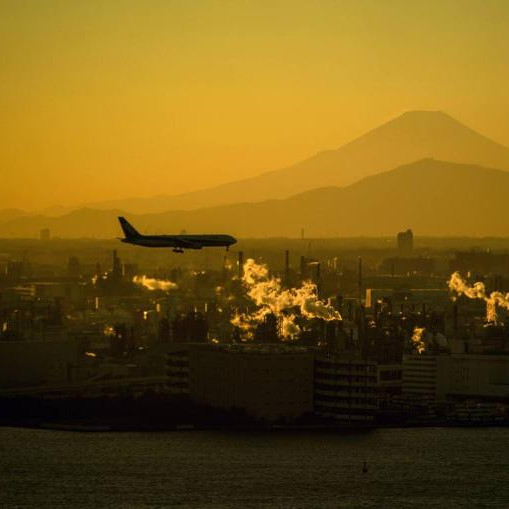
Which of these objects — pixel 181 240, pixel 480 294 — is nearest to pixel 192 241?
pixel 181 240

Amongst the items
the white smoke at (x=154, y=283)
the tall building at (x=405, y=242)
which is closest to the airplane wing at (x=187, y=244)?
the white smoke at (x=154, y=283)

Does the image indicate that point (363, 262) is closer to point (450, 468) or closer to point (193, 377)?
point (193, 377)

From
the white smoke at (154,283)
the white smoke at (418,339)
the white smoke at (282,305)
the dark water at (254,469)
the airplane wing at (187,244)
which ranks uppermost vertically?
the white smoke at (154,283)

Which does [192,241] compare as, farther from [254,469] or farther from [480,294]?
[480,294]

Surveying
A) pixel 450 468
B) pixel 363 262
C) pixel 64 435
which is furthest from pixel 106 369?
pixel 363 262

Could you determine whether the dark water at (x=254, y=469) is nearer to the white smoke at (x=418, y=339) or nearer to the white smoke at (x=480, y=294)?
the white smoke at (x=418, y=339)

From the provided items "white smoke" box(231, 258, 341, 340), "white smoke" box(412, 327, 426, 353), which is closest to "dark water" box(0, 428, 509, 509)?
"white smoke" box(412, 327, 426, 353)
